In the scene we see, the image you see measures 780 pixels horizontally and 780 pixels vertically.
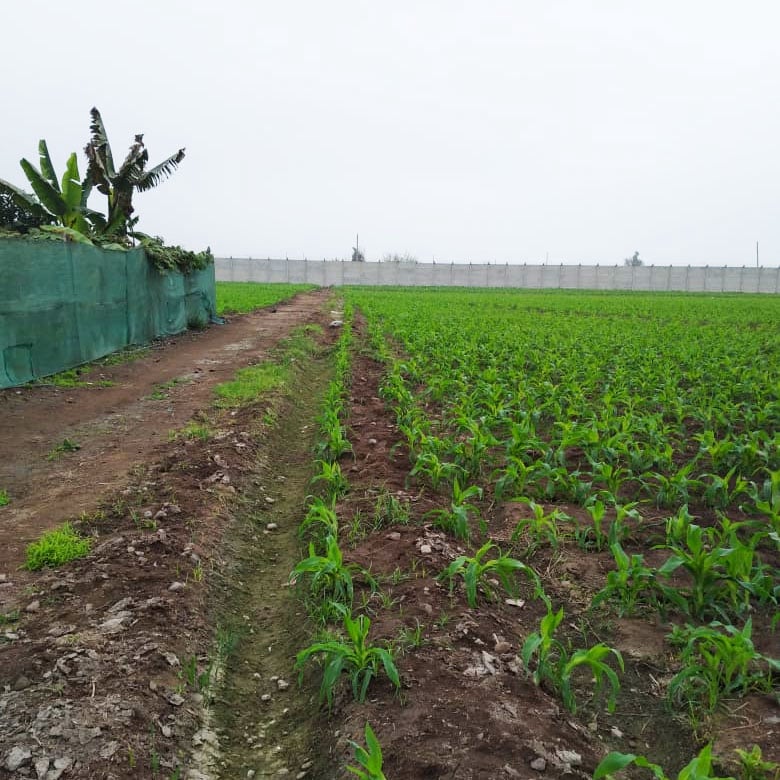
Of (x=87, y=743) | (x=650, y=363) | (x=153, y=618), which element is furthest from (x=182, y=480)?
(x=650, y=363)

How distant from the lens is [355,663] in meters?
2.78

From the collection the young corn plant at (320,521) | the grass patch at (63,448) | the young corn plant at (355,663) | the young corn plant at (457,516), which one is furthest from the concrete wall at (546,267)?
the young corn plant at (355,663)

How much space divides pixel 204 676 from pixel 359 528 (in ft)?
5.44

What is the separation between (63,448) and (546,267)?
198 ft

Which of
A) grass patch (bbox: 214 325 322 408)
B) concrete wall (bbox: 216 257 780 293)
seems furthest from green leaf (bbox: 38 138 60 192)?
concrete wall (bbox: 216 257 780 293)

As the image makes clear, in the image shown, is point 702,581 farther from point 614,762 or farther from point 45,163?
point 45,163

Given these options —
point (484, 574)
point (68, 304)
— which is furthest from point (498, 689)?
point (68, 304)

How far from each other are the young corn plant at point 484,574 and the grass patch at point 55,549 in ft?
7.48

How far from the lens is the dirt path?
14.9ft

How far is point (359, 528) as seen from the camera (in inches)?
174

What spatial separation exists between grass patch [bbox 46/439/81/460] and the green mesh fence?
104 inches

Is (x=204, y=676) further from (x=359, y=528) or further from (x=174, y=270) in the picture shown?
(x=174, y=270)

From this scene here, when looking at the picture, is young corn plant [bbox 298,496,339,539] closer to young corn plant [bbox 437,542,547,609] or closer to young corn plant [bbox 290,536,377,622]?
young corn plant [bbox 290,536,377,622]

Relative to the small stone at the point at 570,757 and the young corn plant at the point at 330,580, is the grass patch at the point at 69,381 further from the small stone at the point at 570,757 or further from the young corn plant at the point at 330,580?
the small stone at the point at 570,757
